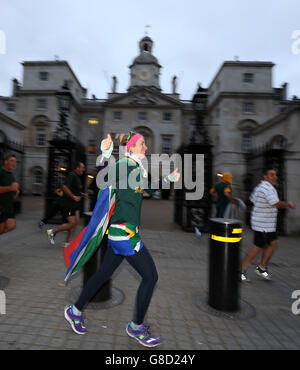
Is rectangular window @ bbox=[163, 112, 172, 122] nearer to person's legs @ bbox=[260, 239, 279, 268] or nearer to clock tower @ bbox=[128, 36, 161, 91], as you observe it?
clock tower @ bbox=[128, 36, 161, 91]

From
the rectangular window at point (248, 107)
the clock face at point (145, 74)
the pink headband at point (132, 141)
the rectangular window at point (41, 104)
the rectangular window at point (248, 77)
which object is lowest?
the pink headband at point (132, 141)

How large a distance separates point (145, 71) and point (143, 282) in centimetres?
4381

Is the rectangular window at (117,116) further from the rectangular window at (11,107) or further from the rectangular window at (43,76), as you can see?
the rectangular window at (11,107)

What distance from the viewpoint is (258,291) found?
3795 mm

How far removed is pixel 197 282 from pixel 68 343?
234cm

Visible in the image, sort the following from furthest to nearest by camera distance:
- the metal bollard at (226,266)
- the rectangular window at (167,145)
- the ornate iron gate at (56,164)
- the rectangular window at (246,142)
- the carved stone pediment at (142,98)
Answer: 1. the carved stone pediment at (142,98)
2. the rectangular window at (167,145)
3. the rectangular window at (246,142)
4. the ornate iron gate at (56,164)
5. the metal bollard at (226,266)

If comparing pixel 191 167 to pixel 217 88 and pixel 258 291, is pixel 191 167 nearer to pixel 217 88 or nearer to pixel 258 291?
pixel 258 291

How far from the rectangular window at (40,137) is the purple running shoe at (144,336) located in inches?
1216

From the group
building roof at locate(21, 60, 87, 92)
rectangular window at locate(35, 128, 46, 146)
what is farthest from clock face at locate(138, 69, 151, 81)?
rectangular window at locate(35, 128, 46, 146)

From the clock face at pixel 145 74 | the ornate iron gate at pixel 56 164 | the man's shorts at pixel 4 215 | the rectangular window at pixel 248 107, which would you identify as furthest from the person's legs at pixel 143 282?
the clock face at pixel 145 74

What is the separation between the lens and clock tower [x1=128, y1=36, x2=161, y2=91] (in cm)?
4109

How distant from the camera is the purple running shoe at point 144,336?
7.39 feet

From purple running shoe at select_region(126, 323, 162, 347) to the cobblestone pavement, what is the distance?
68 mm

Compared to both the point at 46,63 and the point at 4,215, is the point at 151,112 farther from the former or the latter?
the point at 4,215
